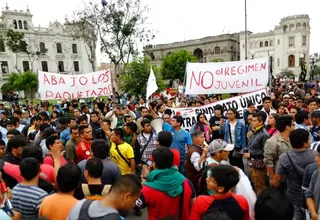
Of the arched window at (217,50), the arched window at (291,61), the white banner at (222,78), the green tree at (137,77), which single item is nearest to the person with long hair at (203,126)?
the white banner at (222,78)

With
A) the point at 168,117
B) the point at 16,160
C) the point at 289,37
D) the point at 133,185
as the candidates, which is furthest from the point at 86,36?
the point at 289,37

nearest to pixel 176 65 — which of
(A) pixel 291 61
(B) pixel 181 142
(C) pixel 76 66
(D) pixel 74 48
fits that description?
(C) pixel 76 66

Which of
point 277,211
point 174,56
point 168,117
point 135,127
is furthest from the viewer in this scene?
point 174,56

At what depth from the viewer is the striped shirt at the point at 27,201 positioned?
2.41m

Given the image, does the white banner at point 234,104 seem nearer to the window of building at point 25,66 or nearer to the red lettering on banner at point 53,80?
the red lettering on banner at point 53,80

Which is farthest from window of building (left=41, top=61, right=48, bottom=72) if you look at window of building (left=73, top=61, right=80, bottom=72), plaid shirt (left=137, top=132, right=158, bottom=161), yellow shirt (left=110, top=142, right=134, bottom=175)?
yellow shirt (left=110, top=142, right=134, bottom=175)

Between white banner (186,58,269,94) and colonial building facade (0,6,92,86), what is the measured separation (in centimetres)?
3851

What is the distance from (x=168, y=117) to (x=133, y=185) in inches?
163

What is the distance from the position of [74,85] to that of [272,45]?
2339 inches

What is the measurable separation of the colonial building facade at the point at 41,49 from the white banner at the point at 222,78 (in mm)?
38512

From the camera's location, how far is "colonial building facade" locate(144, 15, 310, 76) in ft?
182

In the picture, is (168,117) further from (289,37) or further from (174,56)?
(289,37)

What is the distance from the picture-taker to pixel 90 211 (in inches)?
70.4

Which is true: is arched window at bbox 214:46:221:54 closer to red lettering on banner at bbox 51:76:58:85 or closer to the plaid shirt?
red lettering on banner at bbox 51:76:58:85
